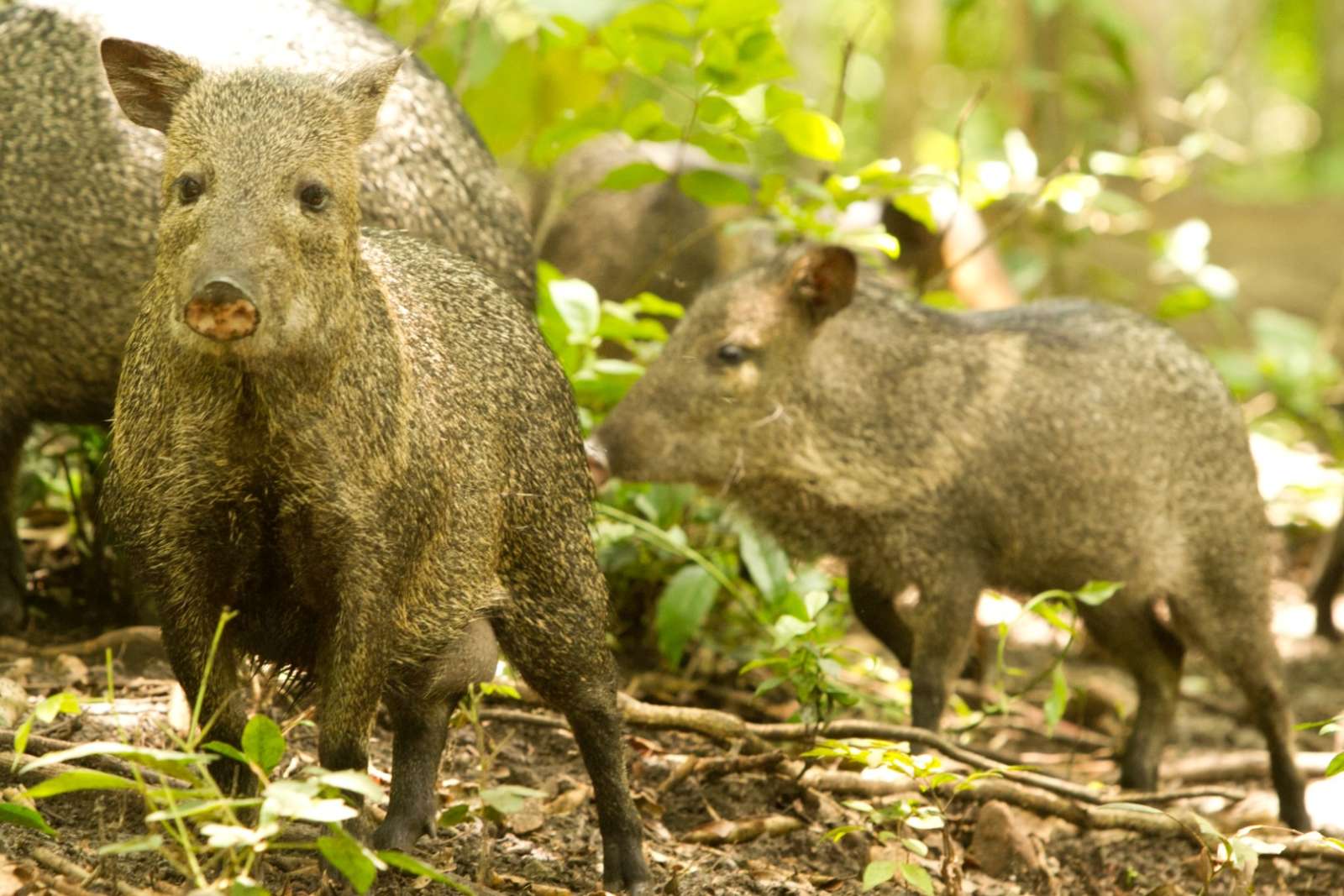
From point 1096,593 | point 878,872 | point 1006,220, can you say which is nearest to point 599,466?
point 1096,593

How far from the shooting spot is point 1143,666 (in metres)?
5.09

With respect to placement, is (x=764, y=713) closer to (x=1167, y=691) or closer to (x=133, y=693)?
(x=1167, y=691)

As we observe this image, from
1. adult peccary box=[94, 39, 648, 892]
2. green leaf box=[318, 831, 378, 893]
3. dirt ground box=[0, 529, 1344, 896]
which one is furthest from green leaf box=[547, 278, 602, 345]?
green leaf box=[318, 831, 378, 893]

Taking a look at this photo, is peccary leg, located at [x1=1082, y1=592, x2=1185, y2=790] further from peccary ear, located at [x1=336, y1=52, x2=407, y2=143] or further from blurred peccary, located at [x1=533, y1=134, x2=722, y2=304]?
peccary ear, located at [x1=336, y1=52, x2=407, y2=143]

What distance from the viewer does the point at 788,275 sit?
4.71 metres

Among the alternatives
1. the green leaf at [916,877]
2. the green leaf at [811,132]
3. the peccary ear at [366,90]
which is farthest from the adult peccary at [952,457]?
the peccary ear at [366,90]

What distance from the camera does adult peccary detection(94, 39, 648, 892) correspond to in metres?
2.57

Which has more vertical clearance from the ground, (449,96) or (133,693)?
(449,96)

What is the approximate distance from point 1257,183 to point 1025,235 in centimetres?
739

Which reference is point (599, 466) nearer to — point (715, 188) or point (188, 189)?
point (715, 188)

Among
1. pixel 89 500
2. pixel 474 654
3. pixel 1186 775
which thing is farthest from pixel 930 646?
pixel 89 500

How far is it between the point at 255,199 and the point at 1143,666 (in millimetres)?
3469

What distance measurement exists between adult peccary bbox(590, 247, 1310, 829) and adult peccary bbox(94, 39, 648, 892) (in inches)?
56.8

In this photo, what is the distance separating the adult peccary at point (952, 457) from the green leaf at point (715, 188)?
0.75 feet
